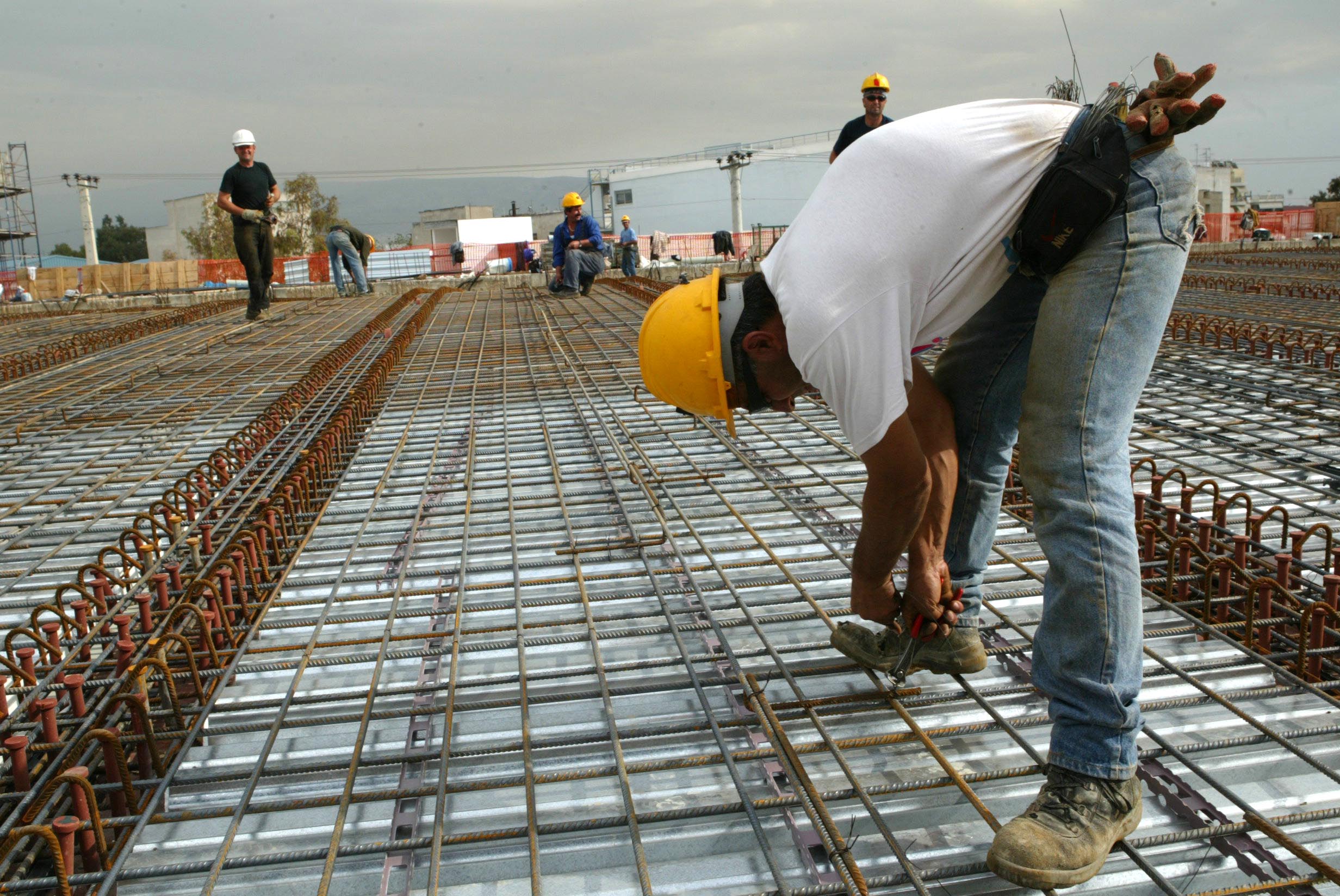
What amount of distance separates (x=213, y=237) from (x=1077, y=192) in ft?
155

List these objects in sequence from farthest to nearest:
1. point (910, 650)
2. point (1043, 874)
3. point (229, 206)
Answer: point (229, 206) < point (910, 650) < point (1043, 874)

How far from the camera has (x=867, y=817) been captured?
1554 mm

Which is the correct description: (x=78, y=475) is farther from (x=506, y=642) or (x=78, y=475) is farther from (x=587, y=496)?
(x=506, y=642)

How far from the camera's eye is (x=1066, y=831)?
A: 1.36m

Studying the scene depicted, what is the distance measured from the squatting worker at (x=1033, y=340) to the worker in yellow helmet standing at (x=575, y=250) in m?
8.67

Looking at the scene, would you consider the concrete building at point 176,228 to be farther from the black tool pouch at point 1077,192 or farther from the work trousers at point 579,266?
the black tool pouch at point 1077,192

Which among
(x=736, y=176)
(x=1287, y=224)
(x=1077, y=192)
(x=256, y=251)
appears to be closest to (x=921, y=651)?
(x=1077, y=192)

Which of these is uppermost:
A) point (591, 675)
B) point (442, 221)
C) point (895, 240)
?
point (442, 221)

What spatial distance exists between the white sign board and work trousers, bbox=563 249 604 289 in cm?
3493

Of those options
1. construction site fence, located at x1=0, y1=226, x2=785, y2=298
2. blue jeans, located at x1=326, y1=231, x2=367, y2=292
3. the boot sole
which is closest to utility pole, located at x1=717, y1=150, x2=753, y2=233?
construction site fence, located at x1=0, y1=226, x2=785, y2=298

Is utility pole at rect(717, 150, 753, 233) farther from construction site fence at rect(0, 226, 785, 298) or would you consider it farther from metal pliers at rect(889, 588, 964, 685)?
metal pliers at rect(889, 588, 964, 685)

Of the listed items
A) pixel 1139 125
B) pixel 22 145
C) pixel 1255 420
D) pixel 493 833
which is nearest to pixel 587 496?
pixel 493 833

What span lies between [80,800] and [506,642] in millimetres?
893

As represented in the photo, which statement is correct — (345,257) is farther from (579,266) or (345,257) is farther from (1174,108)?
(1174,108)
